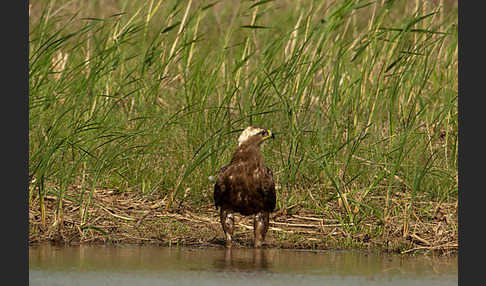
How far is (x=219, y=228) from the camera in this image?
770 centimetres

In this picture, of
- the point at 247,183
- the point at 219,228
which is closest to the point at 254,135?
the point at 247,183

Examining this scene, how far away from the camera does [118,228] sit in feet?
24.8

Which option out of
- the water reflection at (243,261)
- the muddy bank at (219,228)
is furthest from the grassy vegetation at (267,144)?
the water reflection at (243,261)

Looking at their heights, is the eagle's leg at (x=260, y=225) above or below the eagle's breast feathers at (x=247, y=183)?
below

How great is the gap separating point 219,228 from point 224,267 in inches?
60.4

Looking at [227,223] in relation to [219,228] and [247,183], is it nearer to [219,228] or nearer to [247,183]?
[247,183]

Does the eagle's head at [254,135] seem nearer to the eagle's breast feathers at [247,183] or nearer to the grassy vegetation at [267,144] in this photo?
the eagle's breast feathers at [247,183]

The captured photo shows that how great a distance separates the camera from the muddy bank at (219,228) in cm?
729

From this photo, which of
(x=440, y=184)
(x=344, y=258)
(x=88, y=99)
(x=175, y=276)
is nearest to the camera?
(x=175, y=276)

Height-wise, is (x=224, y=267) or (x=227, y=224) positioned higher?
(x=227, y=224)

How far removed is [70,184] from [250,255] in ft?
7.80

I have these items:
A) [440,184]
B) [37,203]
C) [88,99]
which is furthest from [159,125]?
[440,184]

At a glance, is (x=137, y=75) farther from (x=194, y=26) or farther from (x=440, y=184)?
(x=440, y=184)

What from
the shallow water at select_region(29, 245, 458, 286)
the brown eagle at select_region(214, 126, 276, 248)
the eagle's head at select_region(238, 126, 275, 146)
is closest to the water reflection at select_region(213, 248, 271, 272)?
the shallow water at select_region(29, 245, 458, 286)
